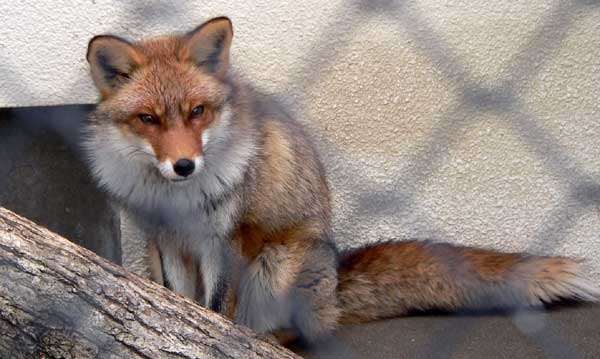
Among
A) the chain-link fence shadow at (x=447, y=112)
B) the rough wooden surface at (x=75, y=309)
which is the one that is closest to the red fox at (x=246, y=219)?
the chain-link fence shadow at (x=447, y=112)

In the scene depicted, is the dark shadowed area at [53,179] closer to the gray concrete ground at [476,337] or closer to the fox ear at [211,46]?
the fox ear at [211,46]

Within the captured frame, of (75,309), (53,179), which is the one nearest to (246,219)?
(53,179)

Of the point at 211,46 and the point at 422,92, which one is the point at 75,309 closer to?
the point at 211,46

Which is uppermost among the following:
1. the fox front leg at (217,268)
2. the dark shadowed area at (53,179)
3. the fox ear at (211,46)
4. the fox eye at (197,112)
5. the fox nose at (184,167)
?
the fox ear at (211,46)

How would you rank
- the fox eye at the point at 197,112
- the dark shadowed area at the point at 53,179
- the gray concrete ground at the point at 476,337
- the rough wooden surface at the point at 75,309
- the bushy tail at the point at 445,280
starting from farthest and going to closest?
the dark shadowed area at the point at 53,179 < the bushy tail at the point at 445,280 < the gray concrete ground at the point at 476,337 < the fox eye at the point at 197,112 < the rough wooden surface at the point at 75,309

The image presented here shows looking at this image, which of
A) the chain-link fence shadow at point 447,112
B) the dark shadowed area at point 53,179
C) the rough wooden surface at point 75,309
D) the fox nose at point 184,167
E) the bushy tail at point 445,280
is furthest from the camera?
the dark shadowed area at point 53,179

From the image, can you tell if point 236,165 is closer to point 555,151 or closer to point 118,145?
point 118,145

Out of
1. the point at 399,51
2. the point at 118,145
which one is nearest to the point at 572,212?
the point at 399,51

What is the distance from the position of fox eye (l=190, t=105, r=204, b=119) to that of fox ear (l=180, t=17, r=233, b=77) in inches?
5.6

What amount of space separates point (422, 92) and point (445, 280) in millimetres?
612

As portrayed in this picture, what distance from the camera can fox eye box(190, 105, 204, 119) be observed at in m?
2.39

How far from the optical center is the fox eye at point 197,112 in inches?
94.2

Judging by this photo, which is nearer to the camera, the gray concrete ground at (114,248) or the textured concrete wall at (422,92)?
the gray concrete ground at (114,248)

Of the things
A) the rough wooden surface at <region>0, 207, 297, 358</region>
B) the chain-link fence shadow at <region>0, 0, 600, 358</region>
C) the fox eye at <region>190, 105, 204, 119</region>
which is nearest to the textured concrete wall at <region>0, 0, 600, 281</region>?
the chain-link fence shadow at <region>0, 0, 600, 358</region>
